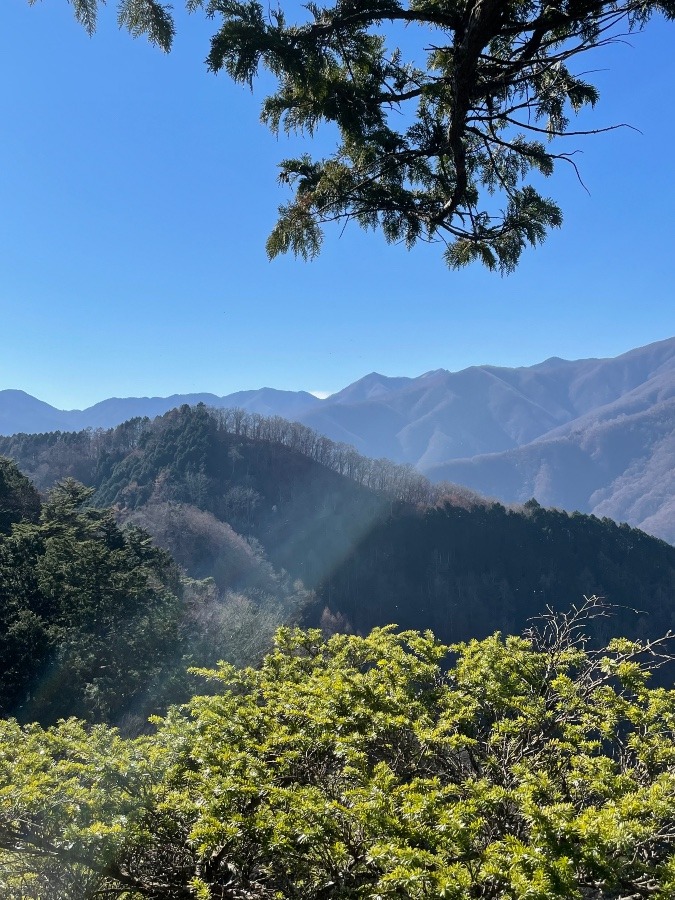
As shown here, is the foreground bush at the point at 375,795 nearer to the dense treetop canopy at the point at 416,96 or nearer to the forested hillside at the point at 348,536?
the dense treetop canopy at the point at 416,96

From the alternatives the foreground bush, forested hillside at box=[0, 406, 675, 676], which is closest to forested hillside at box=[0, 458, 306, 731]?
the foreground bush

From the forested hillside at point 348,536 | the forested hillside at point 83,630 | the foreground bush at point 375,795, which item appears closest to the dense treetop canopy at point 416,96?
the foreground bush at point 375,795

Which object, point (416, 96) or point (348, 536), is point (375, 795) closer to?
→ point (416, 96)

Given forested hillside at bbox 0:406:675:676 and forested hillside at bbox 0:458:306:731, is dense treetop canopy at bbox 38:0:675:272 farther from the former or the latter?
forested hillside at bbox 0:406:675:676

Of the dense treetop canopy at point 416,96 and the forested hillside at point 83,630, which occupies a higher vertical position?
the dense treetop canopy at point 416,96

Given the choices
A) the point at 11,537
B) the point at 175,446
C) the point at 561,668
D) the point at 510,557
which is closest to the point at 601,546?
the point at 510,557

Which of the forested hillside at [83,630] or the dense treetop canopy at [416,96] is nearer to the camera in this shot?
the dense treetop canopy at [416,96]

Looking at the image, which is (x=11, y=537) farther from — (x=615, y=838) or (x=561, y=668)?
(x=615, y=838)

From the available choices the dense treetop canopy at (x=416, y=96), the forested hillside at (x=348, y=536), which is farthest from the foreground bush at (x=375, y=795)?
the forested hillside at (x=348, y=536)

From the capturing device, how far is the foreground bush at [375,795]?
7.54 feet

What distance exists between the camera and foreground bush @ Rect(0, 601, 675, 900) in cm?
230

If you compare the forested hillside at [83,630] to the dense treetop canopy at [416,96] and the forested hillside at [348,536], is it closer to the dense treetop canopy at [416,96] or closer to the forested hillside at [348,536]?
the dense treetop canopy at [416,96]

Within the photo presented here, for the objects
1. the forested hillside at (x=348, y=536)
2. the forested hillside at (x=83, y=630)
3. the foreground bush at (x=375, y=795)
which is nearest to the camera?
the foreground bush at (x=375, y=795)

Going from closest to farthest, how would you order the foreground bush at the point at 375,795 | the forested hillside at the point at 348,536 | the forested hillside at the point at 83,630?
the foreground bush at the point at 375,795, the forested hillside at the point at 83,630, the forested hillside at the point at 348,536
